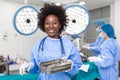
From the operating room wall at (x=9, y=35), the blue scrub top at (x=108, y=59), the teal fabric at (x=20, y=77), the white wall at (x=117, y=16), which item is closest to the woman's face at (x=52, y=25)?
the teal fabric at (x=20, y=77)

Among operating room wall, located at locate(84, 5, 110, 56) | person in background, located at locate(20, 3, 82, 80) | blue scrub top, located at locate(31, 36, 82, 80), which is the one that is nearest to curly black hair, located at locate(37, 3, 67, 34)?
person in background, located at locate(20, 3, 82, 80)

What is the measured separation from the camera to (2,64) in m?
3.98

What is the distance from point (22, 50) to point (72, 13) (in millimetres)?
3146

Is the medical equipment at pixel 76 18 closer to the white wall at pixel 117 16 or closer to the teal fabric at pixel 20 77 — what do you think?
the teal fabric at pixel 20 77

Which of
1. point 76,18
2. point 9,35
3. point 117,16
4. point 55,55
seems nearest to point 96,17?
point 117,16

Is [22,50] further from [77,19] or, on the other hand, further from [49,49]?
[49,49]

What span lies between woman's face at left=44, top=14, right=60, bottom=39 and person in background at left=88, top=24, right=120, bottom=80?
1209 millimetres

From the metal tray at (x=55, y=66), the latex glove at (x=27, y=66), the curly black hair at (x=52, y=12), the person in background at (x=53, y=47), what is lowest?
the latex glove at (x=27, y=66)

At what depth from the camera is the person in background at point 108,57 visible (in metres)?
2.55

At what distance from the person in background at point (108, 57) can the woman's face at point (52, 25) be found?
47.6 inches

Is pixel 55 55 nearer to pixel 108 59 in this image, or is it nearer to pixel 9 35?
pixel 108 59

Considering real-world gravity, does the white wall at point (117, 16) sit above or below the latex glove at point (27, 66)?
above

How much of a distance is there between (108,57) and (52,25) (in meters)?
1.28

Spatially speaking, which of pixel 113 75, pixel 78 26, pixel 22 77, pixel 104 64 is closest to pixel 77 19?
pixel 78 26
